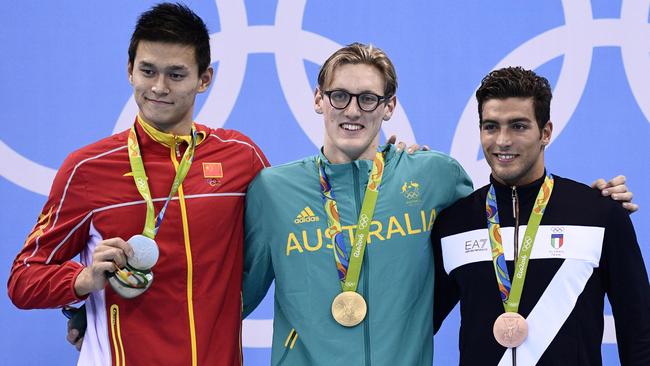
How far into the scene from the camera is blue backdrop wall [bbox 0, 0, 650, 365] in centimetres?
457

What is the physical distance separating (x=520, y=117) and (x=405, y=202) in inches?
20.9

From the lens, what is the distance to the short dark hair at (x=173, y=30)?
327 cm

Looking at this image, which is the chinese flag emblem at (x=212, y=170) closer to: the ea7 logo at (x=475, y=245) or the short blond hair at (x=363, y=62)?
the short blond hair at (x=363, y=62)

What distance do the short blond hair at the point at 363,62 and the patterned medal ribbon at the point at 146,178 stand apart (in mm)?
595

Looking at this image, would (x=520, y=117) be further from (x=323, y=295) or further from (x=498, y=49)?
(x=498, y=49)

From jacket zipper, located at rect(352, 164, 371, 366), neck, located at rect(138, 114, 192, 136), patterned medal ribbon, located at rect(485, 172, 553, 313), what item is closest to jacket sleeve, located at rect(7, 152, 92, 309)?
neck, located at rect(138, 114, 192, 136)

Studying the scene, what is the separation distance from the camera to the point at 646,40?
15.0ft

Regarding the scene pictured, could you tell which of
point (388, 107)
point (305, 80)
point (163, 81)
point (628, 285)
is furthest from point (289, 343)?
point (305, 80)

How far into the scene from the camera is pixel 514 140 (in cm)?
317

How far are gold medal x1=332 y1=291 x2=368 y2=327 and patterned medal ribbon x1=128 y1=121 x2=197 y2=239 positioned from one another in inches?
28.1

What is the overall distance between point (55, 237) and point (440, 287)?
4.83 feet

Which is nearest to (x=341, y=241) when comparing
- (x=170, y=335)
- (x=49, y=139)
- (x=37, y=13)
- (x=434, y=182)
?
(x=434, y=182)

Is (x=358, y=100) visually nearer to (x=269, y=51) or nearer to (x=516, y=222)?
(x=516, y=222)

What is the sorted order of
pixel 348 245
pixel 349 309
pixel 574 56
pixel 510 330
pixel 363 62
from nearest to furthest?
pixel 510 330 → pixel 349 309 → pixel 348 245 → pixel 363 62 → pixel 574 56
